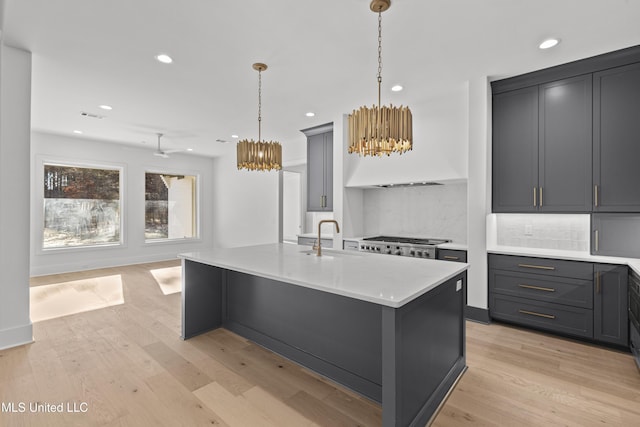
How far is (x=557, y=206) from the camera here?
3119 mm

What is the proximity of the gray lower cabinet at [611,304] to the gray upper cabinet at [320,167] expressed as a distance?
3.37 meters

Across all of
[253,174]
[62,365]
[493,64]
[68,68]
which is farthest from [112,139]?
[493,64]

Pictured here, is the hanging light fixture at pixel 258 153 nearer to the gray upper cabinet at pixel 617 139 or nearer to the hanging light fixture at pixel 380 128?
the hanging light fixture at pixel 380 128

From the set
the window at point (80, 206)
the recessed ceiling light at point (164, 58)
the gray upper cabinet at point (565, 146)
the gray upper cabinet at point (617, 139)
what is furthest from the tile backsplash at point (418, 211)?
the window at point (80, 206)

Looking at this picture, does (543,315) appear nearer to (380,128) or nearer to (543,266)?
(543,266)

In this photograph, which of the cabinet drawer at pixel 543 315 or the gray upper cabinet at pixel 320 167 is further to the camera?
the gray upper cabinet at pixel 320 167

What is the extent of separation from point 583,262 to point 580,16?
2.08m

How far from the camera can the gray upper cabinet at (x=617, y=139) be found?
2.76m

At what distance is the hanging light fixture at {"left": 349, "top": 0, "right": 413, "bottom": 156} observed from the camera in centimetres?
204

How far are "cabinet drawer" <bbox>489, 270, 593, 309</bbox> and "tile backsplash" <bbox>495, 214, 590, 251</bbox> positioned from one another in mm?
605

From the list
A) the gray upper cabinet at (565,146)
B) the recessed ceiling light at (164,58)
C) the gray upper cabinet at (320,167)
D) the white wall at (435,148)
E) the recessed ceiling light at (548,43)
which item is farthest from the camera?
the gray upper cabinet at (320,167)

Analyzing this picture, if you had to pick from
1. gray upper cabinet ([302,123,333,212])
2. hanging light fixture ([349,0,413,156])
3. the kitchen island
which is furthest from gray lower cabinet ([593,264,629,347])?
gray upper cabinet ([302,123,333,212])

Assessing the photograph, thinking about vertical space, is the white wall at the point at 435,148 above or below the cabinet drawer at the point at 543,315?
above

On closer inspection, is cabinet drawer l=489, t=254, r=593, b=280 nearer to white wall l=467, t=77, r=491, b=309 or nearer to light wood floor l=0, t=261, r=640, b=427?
white wall l=467, t=77, r=491, b=309
